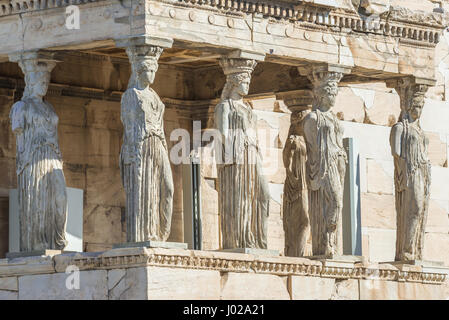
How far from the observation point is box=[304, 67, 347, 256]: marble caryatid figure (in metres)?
19.9

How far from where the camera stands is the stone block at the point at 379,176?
24188mm

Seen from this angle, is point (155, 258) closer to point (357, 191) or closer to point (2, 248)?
point (2, 248)

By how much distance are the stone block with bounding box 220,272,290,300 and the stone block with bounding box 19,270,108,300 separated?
1.25 m

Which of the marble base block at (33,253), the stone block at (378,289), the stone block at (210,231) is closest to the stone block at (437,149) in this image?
the stone block at (210,231)

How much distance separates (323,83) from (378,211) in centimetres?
452

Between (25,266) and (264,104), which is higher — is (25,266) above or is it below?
below

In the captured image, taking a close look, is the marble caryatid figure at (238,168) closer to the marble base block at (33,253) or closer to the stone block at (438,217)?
the marble base block at (33,253)

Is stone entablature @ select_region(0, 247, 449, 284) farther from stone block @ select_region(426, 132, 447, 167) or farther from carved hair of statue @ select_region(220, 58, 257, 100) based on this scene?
stone block @ select_region(426, 132, 447, 167)

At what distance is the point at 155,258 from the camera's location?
17875 mm

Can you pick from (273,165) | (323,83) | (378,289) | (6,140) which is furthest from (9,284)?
(273,165)

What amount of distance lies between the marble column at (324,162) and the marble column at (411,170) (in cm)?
95

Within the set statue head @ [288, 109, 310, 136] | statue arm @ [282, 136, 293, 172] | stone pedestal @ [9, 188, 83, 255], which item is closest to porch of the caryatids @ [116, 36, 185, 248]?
stone pedestal @ [9, 188, 83, 255]

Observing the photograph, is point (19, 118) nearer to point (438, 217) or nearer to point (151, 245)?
point (151, 245)

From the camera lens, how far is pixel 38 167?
61.2ft
